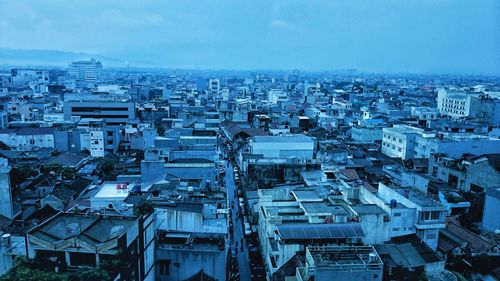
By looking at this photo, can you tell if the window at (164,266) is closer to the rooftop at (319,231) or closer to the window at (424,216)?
the rooftop at (319,231)

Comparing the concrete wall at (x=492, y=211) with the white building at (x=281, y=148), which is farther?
the white building at (x=281, y=148)

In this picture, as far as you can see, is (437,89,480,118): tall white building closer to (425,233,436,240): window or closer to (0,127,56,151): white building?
(425,233,436,240): window

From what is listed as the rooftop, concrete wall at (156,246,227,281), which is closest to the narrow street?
concrete wall at (156,246,227,281)

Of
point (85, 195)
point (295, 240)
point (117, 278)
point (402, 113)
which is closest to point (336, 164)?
point (295, 240)

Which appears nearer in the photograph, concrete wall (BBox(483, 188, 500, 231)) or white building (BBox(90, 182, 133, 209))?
white building (BBox(90, 182, 133, 209))

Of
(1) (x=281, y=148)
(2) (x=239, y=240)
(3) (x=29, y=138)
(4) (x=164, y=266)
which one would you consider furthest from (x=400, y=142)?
(3) (x=29, y=138)

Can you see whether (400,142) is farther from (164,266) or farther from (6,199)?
(6,199)

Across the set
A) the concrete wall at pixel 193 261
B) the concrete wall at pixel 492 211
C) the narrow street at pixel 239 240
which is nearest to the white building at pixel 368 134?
the narrow street at pixel 239 240

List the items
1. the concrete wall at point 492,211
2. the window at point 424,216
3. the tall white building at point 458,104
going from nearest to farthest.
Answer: the window at point 424,216 < the concrete wall at point 492,211 < the tall white building at point 458,104
